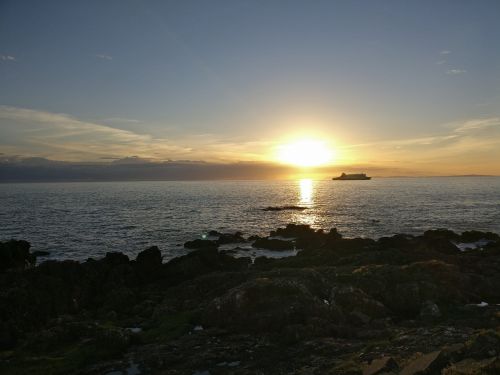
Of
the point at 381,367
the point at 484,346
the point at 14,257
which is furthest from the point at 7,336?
the point at 14,257

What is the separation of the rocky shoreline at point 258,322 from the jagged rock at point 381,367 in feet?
0.14

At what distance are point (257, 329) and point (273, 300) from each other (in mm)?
2286

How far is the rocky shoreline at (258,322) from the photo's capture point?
1476 centimetres

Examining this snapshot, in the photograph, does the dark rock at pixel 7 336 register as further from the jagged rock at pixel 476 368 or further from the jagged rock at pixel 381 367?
the jagged rock at pixel 476 368

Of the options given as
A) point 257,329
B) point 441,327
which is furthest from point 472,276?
point 257,329

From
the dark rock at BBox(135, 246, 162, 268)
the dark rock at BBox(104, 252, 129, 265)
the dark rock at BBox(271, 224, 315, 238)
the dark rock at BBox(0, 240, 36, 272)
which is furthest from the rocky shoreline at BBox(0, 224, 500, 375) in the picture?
the dark rock at BBox(271, 224, 315, 238)

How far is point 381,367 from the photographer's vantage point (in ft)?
41.3

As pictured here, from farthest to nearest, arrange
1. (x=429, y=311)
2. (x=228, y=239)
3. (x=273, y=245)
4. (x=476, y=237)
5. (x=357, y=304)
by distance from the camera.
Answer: (x=228, y=239), (x=476, y=237), (x=273, y=245), (x=357, y=304), (x=429, y=311)

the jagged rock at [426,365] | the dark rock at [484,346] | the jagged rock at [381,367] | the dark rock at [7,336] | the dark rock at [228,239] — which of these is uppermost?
the dark rock at [484,346]

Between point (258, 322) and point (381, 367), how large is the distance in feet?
26.4

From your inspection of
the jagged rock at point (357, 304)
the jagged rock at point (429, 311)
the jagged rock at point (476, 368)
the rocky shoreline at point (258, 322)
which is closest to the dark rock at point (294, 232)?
the rocky shoreline at point (258, 322)

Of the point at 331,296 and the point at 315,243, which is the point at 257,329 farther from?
the point at 315,243

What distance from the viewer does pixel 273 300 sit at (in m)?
20.9

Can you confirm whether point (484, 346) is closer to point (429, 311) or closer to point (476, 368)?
point (476, 368)
